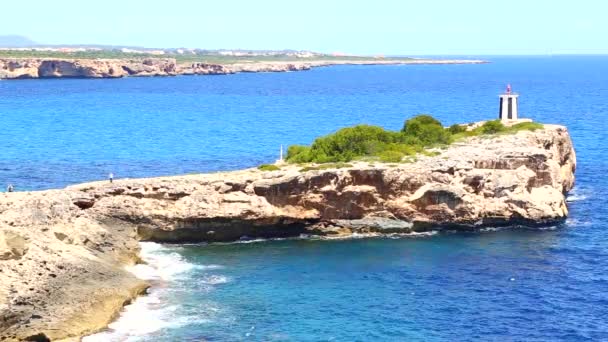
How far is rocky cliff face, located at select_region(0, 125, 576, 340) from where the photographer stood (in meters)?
44.1

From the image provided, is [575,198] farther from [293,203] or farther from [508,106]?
[293,203]

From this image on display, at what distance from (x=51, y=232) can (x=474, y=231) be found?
26.9 metres

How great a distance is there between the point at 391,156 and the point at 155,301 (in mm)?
21257

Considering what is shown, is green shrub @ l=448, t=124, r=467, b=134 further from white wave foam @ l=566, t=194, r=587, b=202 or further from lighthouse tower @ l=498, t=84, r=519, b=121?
white wave foam @ l=566, t=194, r=587, b=202

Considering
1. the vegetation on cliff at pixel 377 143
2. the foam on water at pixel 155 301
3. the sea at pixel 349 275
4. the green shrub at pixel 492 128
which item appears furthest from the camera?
the green shrub at pixel 492 128

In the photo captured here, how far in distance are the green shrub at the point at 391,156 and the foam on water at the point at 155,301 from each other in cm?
1484

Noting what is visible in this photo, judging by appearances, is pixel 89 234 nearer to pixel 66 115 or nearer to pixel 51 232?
pixel 51 232

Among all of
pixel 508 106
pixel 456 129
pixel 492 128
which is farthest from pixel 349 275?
pixel 508 106

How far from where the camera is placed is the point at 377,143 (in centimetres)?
5694

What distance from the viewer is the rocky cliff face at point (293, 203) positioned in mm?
44062

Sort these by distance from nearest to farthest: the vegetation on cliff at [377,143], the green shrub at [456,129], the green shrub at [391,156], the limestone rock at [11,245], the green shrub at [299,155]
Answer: the limestone rock at [11,245]
the green shrub at [391,156]
the vegetation on cliff at [377,143]
the green shrub at [299,155]
the green shrub at [456,129]

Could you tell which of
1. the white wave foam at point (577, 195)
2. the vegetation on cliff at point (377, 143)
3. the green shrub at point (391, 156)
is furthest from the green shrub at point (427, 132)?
the white wave foam at point (577, 195)

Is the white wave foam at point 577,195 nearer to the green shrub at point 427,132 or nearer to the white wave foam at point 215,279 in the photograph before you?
the green shrub at point 427,132

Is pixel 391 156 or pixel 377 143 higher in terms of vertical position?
pixel 377 143
